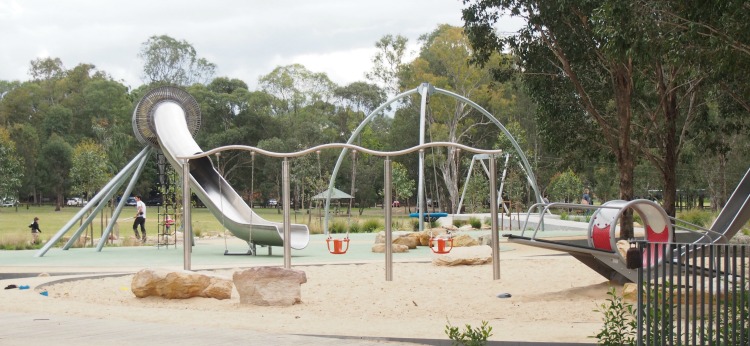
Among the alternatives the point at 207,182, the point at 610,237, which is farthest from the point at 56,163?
the point at 610,237

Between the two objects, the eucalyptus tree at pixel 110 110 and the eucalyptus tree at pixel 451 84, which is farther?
the eucalyptus tree at pixel 110 110

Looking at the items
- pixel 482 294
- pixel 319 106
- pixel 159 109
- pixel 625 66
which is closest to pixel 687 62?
pixel 482 294

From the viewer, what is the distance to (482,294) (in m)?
14.6

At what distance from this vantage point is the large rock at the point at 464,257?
19.9 meters

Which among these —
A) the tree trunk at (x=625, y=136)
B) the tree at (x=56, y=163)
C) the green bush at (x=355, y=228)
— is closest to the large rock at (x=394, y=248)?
the tree trunk at (x=625, y=136)

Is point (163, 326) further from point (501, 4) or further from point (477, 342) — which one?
point (501, 4)

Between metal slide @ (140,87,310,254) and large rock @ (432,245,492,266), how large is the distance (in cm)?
398

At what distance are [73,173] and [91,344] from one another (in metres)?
49.1

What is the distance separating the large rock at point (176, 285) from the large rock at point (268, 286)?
833 millimetres

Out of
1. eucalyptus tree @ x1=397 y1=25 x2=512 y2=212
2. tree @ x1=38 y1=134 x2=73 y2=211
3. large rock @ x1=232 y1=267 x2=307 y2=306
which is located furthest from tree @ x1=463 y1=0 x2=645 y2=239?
tree @ x1=38 y1=134 x2=73 y2=211

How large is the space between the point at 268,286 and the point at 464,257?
767cm

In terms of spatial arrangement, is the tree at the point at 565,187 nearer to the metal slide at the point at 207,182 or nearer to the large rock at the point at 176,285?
the metal slide at the point at 207,182

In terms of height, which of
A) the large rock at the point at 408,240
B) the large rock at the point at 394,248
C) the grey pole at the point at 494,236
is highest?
the grey pole at the point at 494,236

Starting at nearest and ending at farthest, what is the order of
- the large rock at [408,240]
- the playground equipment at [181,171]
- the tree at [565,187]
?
the playground equipment at [181,171]
the large rock at [408,240]
the tree at [565,187]
